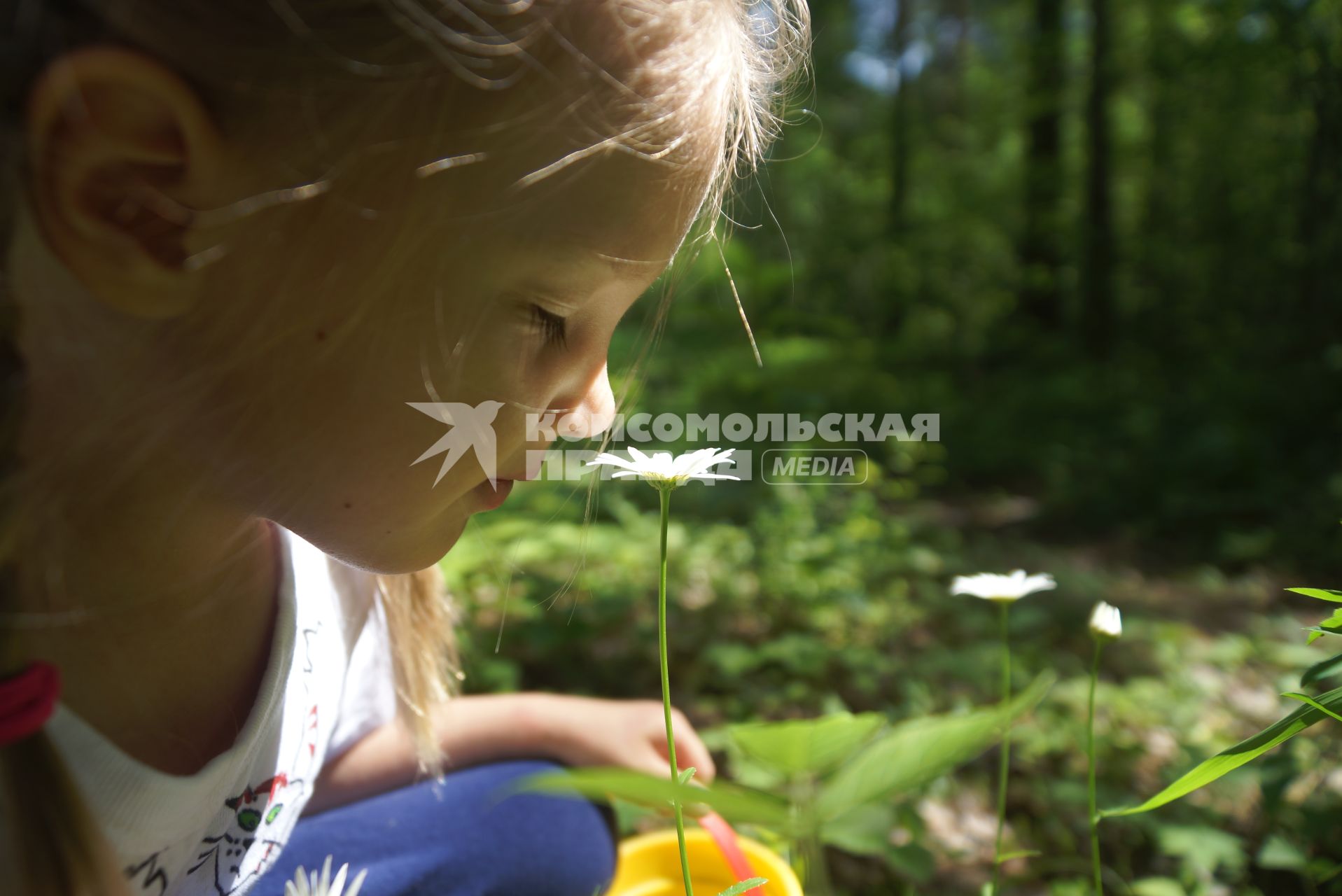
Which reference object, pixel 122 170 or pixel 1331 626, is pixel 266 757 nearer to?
pixel 122 170

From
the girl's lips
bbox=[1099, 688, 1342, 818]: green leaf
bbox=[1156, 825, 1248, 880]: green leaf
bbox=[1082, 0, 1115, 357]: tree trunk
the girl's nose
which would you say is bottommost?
bbox=[1156, 825, 1248, 880]: green leaf

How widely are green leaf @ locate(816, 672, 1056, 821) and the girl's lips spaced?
371 mm

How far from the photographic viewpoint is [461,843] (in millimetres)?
973

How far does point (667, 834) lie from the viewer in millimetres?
998

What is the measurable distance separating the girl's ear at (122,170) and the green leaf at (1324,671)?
69cm

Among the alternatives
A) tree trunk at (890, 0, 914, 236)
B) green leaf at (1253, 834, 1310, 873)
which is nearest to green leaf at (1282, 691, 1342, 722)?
green leaf at (1253, 834, 1310, 873)

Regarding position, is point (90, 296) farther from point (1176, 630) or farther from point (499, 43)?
point (1176, 630)

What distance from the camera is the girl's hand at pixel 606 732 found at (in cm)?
100

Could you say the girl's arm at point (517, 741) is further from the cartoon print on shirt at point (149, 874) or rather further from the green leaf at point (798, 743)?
the green leaf at point (798, 743)

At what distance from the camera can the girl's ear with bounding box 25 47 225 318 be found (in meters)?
0.43

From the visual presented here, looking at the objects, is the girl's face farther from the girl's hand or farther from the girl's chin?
the girl's hand

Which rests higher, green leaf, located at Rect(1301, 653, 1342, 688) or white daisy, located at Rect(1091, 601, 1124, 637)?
white daisy, located at Rect(1091, 601, 1124, 637)

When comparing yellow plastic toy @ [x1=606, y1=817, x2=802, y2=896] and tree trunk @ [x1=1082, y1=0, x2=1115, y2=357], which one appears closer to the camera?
yellow plastic toy @ [x1=606, y1=817, x2=802, y2=896]

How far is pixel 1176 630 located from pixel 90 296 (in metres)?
2.18
